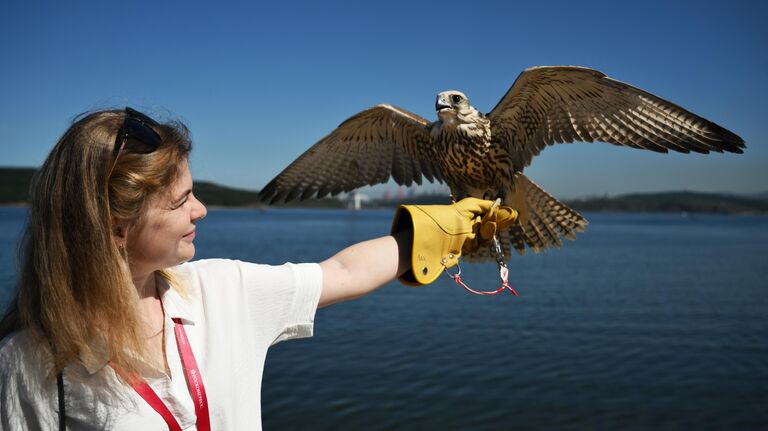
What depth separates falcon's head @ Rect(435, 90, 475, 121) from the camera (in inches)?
152

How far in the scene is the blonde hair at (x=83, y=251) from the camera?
145 cm

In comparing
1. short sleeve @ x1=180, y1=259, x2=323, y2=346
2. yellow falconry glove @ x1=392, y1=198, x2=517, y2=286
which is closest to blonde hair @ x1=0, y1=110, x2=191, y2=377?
short sleeve @ x1=180, y1=259, x2=323, y2=346

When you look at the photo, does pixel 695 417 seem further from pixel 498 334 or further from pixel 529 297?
pixel 529 297

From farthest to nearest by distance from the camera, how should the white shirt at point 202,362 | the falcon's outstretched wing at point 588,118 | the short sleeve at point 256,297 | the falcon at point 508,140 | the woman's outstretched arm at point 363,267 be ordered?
the falcon at point 508,140
the falcon's outstretched wing at point 588,118
the woman's outstretched arm at point 363,267
the short sleeve at point 256,297
the white shirt at point 202,362

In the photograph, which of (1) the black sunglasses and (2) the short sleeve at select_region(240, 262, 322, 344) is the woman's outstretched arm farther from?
(1) the black sunglasses

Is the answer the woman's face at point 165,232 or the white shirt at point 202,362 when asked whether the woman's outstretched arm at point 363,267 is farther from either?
the woman's face at point 165,232

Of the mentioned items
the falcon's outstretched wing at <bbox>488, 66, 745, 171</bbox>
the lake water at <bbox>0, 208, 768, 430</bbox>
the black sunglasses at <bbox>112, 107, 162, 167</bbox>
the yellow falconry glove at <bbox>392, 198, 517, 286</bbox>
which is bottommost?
the lake water at <bbox>0, 208, 768, 430</bbox>

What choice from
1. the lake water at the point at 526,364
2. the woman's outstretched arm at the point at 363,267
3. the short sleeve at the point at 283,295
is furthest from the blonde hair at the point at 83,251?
the lake water at the point at 526,364

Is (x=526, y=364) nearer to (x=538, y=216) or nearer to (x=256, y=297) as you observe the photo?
(x=538, y=216)

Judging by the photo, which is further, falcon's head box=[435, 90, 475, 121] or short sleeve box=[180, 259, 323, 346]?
falcon's head box=[435, 90, 475, 121]

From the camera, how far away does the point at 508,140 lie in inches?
163

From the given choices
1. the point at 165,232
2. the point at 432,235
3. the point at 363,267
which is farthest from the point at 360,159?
the point at 165,232

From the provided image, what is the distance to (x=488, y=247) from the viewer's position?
11.5 feet

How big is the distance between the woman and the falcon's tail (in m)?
2.47
